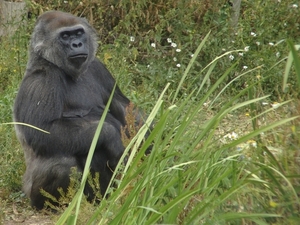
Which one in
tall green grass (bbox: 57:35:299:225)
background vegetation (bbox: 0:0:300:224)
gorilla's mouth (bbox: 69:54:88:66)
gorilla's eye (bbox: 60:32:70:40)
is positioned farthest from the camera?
background vegetation (bbox: 0:0:300:224)

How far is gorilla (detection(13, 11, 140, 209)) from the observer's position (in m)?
4.93

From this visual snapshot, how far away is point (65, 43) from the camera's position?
5.23 m

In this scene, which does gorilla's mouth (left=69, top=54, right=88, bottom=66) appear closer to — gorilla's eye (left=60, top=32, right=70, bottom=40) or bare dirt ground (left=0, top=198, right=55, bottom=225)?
gorilla's eye (left=60, top=32, right=70, bottom=40)

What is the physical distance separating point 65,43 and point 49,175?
0.91 m

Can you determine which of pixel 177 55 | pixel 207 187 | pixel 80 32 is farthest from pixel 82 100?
pixel 207 187

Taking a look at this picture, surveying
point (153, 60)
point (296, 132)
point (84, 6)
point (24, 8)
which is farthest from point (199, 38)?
point (296, 132)

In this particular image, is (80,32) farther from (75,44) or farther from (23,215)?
(23,215)

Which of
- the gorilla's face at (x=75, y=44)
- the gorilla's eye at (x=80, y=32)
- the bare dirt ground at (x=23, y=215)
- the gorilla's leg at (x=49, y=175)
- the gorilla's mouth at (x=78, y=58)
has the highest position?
the gorilla's eye at (x=80, y=32)

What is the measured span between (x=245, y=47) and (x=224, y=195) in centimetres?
401

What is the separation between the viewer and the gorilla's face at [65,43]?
5168 millimetres

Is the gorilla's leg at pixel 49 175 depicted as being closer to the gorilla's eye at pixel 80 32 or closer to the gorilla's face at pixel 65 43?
the gorilla's face at pixel 65 43

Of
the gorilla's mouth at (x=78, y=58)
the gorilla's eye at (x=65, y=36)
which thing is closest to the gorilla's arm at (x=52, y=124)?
the gorilla's mouth at (x=78, y=58)

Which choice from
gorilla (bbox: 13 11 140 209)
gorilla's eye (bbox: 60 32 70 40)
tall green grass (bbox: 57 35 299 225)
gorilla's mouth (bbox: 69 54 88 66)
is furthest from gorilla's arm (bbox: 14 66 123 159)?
tall green grass (bbox: 57 35 299 225)

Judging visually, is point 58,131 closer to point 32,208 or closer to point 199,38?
point 32,208
